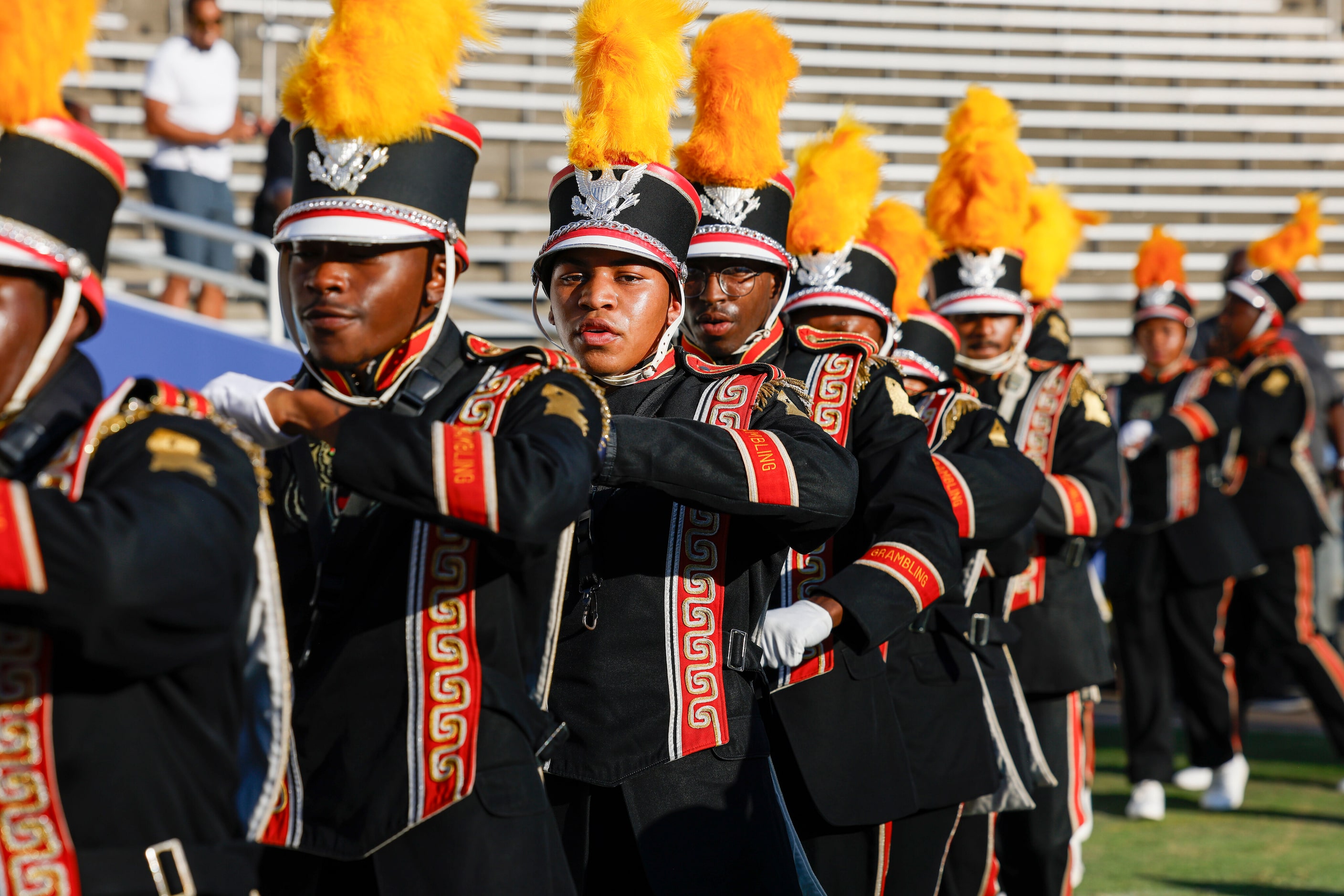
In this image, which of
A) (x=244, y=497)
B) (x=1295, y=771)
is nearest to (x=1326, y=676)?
(x=1295, y=771)

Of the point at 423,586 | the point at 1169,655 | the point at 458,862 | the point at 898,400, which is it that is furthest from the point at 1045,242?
the point at 458,862

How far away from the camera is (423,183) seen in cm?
249

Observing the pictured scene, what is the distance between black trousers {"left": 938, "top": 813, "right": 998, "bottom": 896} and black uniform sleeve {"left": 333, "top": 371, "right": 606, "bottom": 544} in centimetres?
284

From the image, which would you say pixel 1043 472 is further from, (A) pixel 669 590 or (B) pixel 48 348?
(B) pixel 48 348

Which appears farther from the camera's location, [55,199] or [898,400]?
[898,400]

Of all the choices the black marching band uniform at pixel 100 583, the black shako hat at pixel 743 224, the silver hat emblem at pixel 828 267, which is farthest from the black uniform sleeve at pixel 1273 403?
the black marching band uniform at pixel 100 583

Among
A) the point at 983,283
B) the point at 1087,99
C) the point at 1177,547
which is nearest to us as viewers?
the point at 983,283

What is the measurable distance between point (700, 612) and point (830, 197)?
2001 millimetres

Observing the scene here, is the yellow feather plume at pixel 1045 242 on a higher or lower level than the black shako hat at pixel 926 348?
higher

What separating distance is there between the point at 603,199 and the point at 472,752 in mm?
1214

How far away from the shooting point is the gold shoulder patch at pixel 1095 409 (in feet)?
18.4

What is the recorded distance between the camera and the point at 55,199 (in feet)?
6.33

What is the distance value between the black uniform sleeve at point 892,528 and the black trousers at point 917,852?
0.74 meters

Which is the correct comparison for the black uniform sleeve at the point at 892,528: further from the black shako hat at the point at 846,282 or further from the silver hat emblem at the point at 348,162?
the silver hat emblem at the point at 348,162
